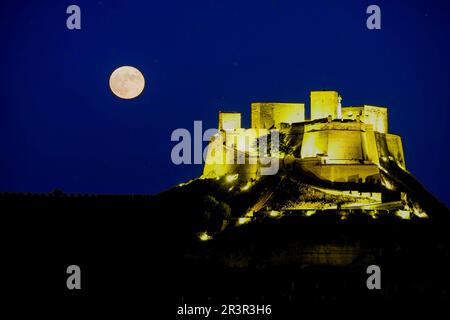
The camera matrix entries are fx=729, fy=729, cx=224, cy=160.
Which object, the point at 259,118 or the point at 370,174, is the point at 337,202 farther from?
the point at 259,118

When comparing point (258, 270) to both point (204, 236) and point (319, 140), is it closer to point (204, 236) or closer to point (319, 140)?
point (204, 236)

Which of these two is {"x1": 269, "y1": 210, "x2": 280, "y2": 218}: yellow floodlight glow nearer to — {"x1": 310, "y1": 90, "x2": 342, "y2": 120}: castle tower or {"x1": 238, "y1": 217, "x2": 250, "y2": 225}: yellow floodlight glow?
{"x1": 238, "y1": 217, "x2": 250, "y2": 225}: yellow floodlight glow

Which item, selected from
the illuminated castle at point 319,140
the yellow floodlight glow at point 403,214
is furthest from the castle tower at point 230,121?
the yellow floodlight glow at point 403,214

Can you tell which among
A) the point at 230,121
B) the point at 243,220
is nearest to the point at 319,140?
the point at 230,121

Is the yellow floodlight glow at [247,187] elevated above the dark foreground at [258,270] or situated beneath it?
elevated above

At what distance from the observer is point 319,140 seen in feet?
199

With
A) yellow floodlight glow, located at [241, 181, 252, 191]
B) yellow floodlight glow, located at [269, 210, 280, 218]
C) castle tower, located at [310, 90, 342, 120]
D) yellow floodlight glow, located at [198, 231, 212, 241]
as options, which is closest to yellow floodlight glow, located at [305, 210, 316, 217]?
yellow floodlight glow, located at [269, 210, 280, 218]

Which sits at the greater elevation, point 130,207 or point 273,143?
point 273,143

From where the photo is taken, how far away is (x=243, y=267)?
48.3 m

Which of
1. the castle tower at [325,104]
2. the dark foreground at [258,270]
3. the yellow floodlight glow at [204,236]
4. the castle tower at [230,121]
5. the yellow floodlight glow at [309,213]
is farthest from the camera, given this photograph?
the castle tower at [230,121]

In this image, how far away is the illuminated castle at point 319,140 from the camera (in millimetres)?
57562

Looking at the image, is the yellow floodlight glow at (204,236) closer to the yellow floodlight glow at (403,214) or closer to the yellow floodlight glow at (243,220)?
the yellow floodlight glow at (243,220)
